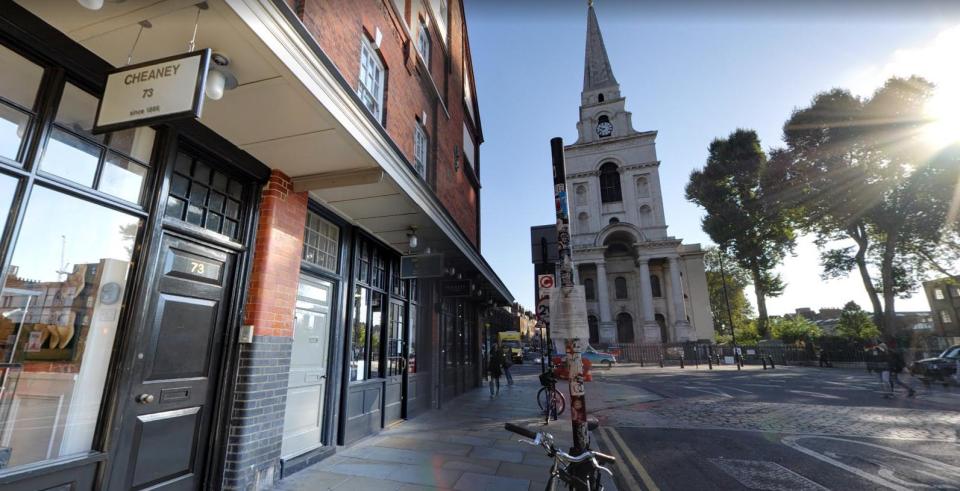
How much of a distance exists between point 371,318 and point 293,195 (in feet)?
10.2

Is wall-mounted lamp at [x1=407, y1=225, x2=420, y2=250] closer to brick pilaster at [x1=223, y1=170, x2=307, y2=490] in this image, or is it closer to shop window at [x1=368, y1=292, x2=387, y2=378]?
shop window at [x1=368, y1=292, x2=387, y2=378]

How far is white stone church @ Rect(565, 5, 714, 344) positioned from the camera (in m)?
42.6

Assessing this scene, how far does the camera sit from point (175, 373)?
12.4ft

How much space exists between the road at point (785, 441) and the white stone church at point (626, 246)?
99.2 ft

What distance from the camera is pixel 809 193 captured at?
2950 centimetres

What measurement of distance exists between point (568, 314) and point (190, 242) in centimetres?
403

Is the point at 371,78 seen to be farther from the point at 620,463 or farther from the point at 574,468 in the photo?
the point at 620,463

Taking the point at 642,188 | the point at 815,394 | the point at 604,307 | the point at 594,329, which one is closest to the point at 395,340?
the point at 815,394

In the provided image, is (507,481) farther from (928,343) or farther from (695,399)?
(928,343)

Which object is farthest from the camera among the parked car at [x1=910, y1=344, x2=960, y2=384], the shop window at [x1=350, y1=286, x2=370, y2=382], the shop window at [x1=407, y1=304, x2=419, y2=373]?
the parked car at [x1=910, y1=344, x2=960, y2=384]

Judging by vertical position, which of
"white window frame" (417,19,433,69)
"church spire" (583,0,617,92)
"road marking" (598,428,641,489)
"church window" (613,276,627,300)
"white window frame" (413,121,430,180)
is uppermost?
"church spire" (583,0,617,92)

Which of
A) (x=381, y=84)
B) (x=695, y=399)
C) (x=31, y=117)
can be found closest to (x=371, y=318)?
(x=381, y=84)

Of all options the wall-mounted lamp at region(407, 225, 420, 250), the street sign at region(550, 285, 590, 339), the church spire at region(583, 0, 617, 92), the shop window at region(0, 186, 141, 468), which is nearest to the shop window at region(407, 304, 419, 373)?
the wall-mounted lamp at region(407, 225, 420, 250)

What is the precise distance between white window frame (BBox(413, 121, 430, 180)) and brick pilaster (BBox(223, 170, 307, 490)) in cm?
482
